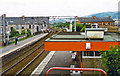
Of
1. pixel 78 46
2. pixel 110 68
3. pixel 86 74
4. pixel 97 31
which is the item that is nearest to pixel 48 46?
pixel 78 46

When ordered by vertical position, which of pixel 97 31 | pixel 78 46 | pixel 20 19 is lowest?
pixel 78 46

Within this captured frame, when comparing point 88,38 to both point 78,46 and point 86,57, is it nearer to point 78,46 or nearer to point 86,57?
point 78,46

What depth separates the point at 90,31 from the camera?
38.2 ft

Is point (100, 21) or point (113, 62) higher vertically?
point (100, 21)

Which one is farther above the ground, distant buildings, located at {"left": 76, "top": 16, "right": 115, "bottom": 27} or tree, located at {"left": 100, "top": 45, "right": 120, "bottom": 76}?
distant buildings, located at {"left": 76, "top": 16, "right": 115, "bottom": 27}

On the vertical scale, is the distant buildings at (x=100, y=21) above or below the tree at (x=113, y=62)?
above

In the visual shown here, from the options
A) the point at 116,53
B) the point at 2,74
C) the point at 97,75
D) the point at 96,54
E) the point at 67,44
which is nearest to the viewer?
the point at 116,53

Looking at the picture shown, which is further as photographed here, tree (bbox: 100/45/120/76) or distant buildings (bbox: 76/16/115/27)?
distant buildings (bbox: 76/16/115/27)

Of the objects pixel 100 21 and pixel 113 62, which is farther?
pixel 100 21

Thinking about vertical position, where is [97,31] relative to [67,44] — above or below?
above

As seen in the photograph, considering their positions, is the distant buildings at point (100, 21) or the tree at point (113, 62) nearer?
the tree at point (113, 62)

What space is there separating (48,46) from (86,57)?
17.8ft

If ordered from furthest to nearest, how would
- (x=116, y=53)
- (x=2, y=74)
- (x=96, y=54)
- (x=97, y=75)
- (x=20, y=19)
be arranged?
(x=20, y=19)
(x=96, y=54)
(x=2, y=74)
(x=97, y=75)
(x=116, y=53)

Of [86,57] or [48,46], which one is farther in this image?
[86,57]
